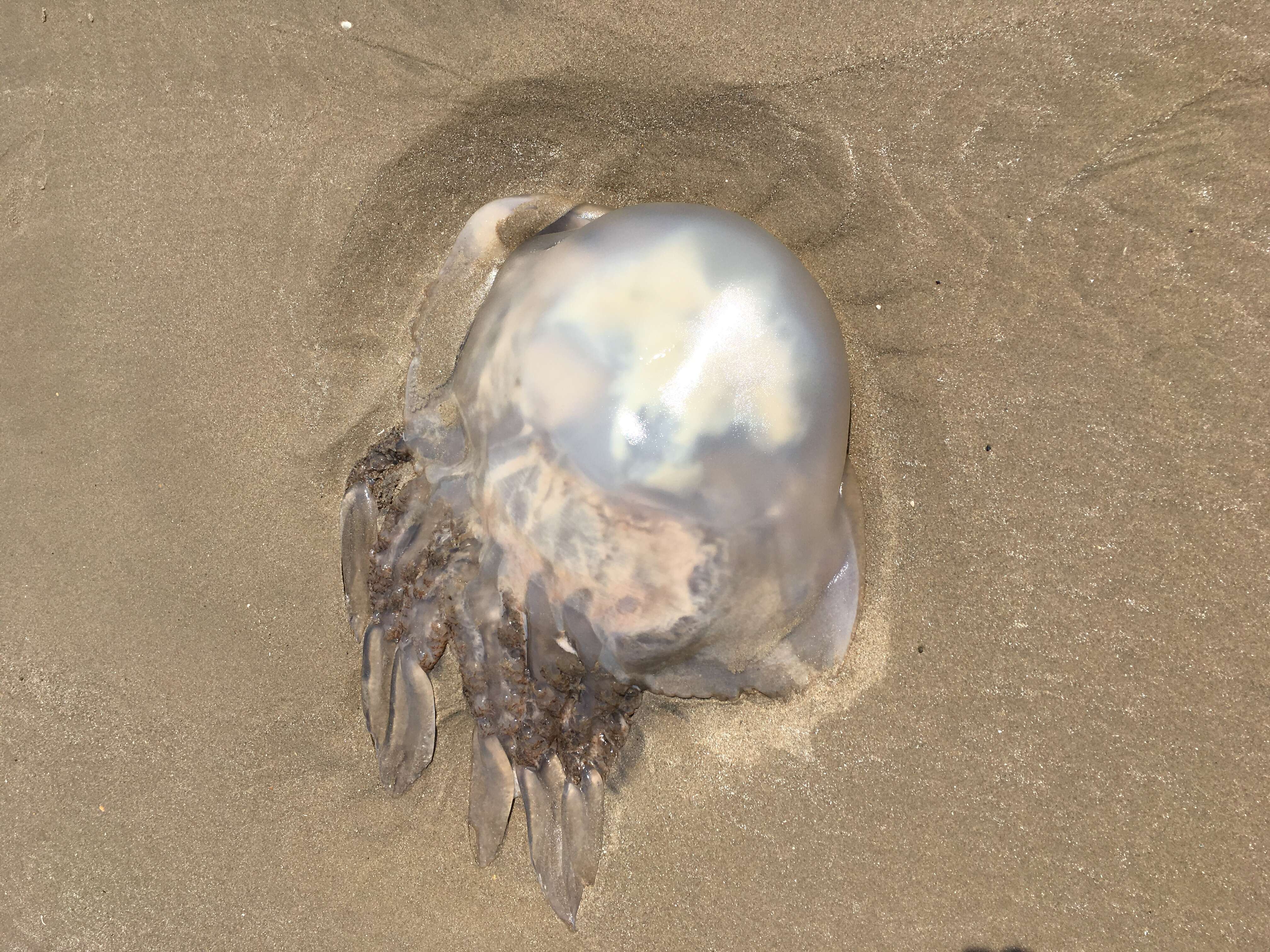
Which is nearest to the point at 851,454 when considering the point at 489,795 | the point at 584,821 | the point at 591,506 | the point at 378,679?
the point at 591,506

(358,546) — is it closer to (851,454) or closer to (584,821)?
(584,821)

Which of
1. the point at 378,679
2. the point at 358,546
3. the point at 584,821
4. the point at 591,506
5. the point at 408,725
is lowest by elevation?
the point at 584,821

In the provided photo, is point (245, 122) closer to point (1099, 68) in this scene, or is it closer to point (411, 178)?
point (411, 178)

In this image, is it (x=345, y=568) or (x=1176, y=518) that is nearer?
(x=1176, y=518)

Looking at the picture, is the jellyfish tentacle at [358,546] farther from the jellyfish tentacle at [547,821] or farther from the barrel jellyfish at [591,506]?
the jellyfish tentacle at [547,821]

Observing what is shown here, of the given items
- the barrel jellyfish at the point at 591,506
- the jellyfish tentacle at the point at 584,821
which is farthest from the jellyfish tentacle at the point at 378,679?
the jellyfish tentacle at the point at 584,821

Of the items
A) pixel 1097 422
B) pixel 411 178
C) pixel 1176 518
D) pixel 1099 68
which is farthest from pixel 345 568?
pixel 1099 68

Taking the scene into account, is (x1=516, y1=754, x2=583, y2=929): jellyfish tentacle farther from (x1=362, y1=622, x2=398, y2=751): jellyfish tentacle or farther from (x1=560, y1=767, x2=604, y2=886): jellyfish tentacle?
(x1=362, y1=622, x2=398, y2=751): jellyfish tentacle
